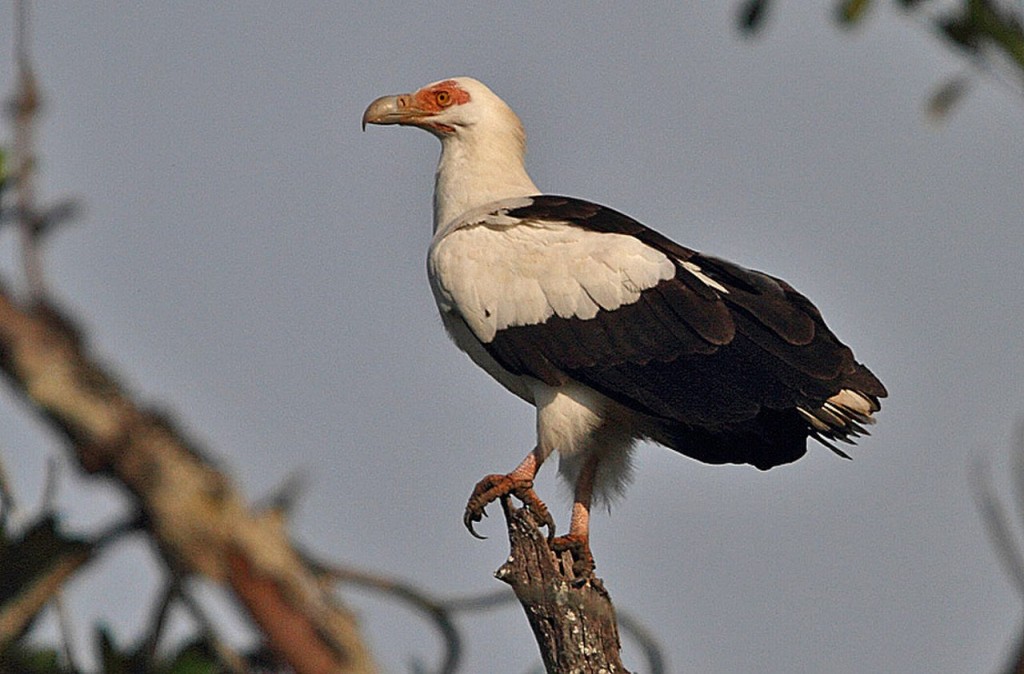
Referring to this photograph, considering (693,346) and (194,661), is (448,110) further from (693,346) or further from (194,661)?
(194,661)

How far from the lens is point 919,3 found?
6156 mm

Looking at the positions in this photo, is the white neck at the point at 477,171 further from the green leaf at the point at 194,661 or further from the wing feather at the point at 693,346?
the green leaf at the point at 194,661

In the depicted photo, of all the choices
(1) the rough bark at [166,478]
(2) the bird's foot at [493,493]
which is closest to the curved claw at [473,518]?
(2) the bird's foot at [493,493]

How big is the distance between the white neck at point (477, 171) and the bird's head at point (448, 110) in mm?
36

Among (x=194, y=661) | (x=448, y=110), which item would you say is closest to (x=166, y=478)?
(x=194, y=661)

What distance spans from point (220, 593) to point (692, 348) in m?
4.80

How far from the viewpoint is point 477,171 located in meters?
7.00

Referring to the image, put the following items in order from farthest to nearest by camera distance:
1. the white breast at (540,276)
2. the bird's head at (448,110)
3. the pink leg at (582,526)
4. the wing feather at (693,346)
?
the bird's head at (448,110) → the white breast at (540,276) → the wing feather at (693,346) → the pink leg at (582,526)

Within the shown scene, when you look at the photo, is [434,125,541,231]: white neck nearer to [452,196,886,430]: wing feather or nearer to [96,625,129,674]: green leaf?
[452,196,886,430]: wing feather

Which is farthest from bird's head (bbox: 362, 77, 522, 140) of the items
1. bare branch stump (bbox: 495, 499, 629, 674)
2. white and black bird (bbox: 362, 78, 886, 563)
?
bare branch stump (bbox: 495, 499, 629, 674)

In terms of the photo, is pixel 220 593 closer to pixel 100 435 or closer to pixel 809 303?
pixel 100 435

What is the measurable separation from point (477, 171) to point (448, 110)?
0.47 meters

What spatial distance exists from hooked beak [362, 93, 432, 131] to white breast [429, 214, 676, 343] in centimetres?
130

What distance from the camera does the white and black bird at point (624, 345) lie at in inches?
228
